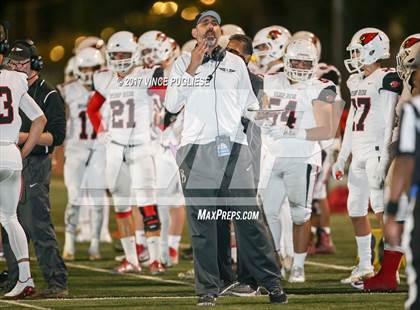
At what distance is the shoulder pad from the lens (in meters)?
9.45

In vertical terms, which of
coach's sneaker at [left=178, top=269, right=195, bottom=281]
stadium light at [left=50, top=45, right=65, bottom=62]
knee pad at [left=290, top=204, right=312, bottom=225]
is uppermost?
stadium light at [left=50, top=45, right=65, bottom=62]

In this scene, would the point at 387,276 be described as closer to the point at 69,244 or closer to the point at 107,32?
the point at 69,244

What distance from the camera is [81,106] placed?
12.2 meters

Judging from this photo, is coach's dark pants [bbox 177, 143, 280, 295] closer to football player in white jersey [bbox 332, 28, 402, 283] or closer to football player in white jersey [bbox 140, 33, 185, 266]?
football player in white jersey [bbox 332, 28, 402, 283]

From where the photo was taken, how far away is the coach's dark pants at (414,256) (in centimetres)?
605

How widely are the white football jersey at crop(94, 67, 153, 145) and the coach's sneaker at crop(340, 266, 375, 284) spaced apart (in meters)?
2.38

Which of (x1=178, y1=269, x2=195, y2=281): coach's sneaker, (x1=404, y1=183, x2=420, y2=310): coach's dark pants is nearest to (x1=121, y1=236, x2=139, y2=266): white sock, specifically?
(x1=178, y1=269, x2=195, y2=281): coach's sneaker

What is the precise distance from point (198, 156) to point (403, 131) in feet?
8.51

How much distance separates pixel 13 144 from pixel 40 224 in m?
0.75

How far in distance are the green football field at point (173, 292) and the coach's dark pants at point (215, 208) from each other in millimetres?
245

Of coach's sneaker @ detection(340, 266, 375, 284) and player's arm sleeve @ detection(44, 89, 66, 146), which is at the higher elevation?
player's arm sleeve @ detection(44, 89, 66, 146)

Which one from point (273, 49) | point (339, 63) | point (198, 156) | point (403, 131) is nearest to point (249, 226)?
point (198, 156)

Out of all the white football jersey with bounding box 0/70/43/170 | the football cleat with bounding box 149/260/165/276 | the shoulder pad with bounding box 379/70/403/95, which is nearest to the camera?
the white football jersey with bounding box 0/70/43/170

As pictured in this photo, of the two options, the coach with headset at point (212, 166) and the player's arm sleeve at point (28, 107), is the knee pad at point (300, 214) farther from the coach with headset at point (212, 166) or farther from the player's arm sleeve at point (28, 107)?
the player's arm sleeve at point (28, 107)
